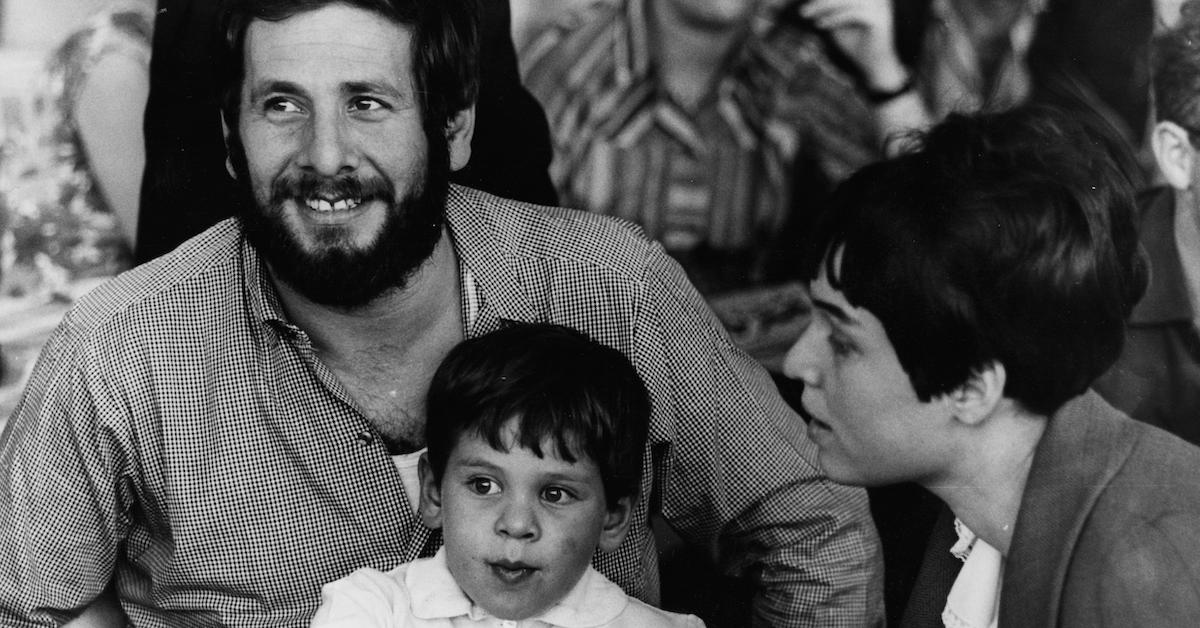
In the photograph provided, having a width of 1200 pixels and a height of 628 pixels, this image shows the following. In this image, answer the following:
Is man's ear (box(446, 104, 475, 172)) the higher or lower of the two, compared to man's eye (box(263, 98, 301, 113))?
lower

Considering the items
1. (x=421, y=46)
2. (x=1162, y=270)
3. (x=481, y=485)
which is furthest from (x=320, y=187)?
(x=1162, y=270)

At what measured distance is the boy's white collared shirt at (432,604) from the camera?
221cm

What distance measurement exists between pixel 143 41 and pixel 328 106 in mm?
1021

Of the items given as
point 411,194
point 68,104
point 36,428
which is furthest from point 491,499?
point 68,104

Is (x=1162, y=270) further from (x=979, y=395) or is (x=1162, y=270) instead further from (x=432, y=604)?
(x=432, y=604)

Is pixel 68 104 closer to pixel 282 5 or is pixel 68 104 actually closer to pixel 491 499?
pixel 282 5

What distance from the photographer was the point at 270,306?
8.15 feet

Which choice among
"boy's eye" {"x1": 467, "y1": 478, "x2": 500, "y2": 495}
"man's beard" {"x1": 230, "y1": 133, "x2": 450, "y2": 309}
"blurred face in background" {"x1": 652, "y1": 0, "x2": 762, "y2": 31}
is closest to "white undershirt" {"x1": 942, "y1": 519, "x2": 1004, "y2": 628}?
"boy's eye" {"x1": 467, "y1": 478, "x2": 500, "y2": 495}

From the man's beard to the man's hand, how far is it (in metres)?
1.28

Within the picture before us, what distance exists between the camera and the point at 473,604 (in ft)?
7.50

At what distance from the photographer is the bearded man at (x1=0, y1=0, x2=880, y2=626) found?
7.86 feet

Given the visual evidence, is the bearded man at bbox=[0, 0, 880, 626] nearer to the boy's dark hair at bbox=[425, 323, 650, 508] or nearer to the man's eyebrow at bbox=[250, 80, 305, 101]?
the man's eyebrow at bbox=[250, 80, 305, 101]

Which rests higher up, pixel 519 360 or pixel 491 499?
pixel 519 360

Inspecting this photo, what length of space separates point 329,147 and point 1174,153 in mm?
1902
